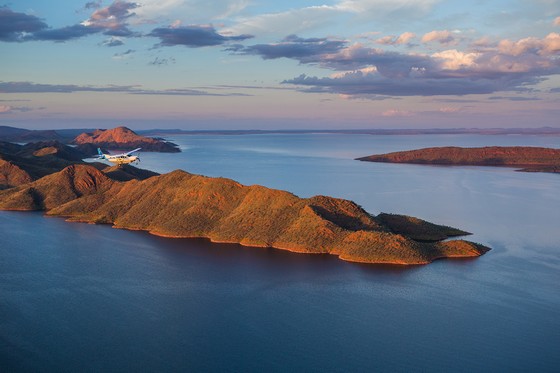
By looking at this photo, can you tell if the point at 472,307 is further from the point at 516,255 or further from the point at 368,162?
the point at 368,162

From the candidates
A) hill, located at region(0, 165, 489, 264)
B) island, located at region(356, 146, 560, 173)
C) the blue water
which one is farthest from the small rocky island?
island, located at region(356, 146, 560, 173)

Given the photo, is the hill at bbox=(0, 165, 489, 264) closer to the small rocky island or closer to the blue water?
the small rocky island

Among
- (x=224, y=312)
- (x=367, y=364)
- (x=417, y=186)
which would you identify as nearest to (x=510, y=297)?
(x=367, y=364)

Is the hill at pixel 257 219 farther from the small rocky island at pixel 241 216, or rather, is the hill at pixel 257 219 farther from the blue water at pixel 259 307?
the blue water at pixel 259 307

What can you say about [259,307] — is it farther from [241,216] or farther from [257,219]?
[241,216]

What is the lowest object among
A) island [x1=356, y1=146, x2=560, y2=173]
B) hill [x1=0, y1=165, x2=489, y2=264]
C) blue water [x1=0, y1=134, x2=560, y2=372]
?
blue water [x1=0, y1=134, x2=560, y2=372]

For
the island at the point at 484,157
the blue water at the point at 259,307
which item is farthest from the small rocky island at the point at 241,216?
the island at the point at 484,157

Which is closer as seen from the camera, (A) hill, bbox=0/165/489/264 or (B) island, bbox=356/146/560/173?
(A) hill, bbox=0/165/489/264
